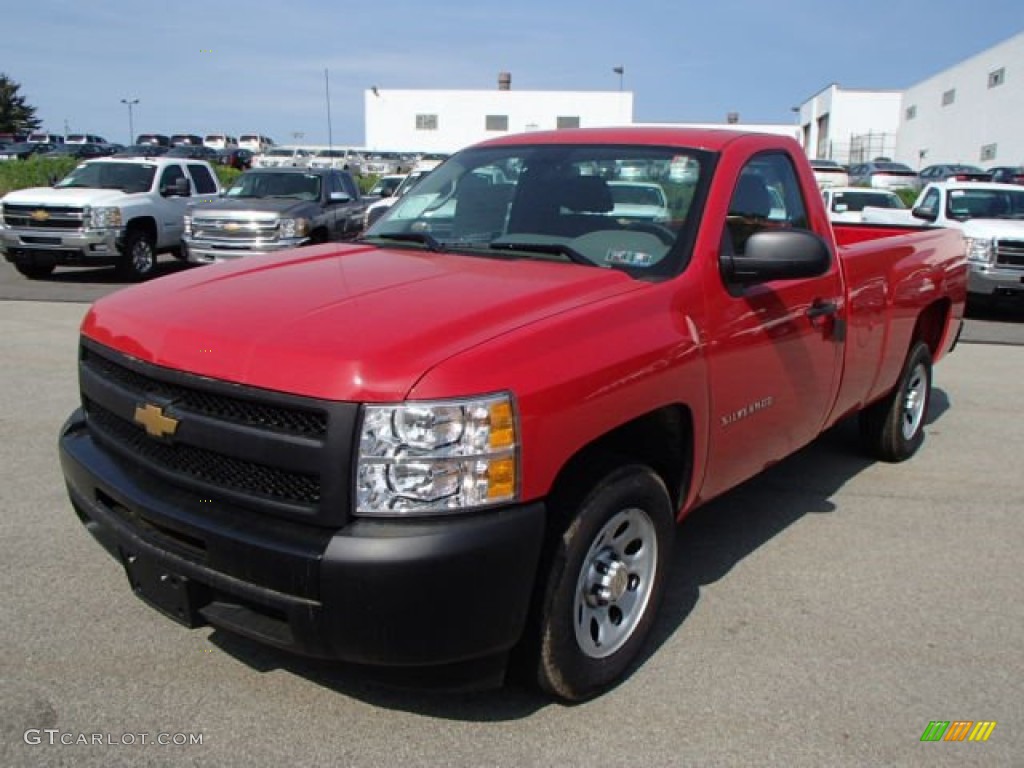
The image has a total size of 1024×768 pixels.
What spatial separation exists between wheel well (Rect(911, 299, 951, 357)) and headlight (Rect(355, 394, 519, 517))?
427 centimetres

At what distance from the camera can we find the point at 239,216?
13234 mm

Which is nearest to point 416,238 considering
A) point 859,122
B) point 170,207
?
point 170,207

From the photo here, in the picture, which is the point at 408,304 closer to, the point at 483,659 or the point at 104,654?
the point at 483,659

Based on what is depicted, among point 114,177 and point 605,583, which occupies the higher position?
point 114,177

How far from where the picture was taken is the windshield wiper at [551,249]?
3.49 m

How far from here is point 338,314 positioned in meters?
2.80

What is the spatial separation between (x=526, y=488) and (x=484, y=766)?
865 mm

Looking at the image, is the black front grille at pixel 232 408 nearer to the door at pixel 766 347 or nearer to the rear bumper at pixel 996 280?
the door at pixel 766 347

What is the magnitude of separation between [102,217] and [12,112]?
6996 centimetres

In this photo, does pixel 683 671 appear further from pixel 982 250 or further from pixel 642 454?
pixel 982 250

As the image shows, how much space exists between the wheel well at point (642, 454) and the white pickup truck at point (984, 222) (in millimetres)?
8525

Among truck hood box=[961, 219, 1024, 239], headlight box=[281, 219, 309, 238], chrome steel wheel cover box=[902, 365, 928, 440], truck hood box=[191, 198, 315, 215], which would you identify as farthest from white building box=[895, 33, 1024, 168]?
chrome steel wheel cover box=[902, 365, 928, 440]

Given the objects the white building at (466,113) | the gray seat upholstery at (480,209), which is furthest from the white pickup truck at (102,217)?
the white building at (466,113)

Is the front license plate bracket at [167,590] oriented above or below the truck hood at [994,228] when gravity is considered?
below
